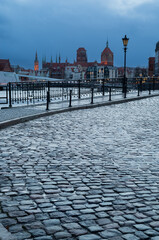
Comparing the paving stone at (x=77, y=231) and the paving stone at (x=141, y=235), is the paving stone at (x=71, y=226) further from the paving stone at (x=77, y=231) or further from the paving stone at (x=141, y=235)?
the paving stone at (x=141, y=235)

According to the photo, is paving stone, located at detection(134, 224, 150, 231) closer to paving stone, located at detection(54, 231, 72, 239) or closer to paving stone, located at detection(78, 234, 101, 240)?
paving stone, located at detection(78, 234, 101, 240)

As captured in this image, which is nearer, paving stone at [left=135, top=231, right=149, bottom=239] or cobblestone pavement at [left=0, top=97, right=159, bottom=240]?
paving stone at [left=135, top=231, right=149, bottom=239]

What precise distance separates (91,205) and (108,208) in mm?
218

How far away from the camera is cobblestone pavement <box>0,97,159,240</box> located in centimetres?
347

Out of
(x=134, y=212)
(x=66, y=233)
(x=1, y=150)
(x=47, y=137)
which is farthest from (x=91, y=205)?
(x=47, y=137)

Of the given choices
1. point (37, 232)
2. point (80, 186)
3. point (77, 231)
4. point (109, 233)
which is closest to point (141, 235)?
point (109, 233)

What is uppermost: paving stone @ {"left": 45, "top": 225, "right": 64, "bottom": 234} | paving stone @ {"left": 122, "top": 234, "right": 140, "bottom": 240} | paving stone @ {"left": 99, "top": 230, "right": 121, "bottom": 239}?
paving stone @ {"left": 45, "top": 225, "right": 64, "bottom": 234}

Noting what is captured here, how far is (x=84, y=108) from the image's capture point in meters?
17.5

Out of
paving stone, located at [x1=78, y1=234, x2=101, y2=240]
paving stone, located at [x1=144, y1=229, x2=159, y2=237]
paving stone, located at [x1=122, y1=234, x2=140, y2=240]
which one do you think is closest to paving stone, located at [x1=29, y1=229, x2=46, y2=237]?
paving stone, located at [x1=78, y1=234, x2=101, y2=240]

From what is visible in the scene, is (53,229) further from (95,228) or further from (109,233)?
(109,233)

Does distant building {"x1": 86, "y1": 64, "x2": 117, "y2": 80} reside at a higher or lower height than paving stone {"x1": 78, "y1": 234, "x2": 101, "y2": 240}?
higher

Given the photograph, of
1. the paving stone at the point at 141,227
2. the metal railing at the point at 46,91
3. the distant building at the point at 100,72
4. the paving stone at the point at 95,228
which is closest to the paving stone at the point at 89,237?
the paving stone at the point at 95,228

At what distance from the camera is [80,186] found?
4.81 metres

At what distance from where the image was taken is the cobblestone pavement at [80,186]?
11.4ft
